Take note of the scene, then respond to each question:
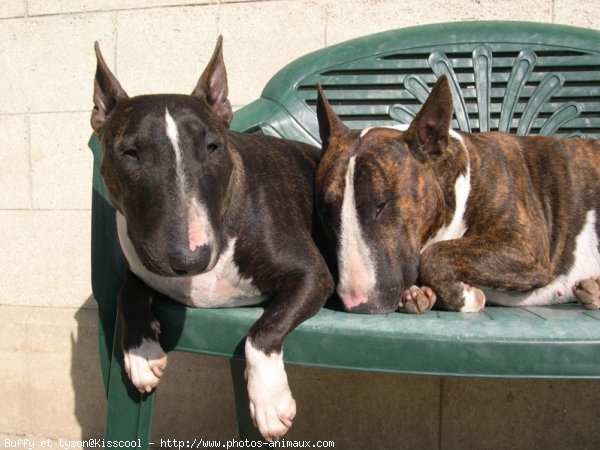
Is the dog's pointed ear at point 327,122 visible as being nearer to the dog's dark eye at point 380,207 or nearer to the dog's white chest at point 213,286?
the dog's dark eye at point 380,207

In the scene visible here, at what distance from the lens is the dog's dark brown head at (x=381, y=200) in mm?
1918

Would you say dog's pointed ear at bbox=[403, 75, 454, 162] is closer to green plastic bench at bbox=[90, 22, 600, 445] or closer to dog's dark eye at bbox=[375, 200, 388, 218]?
dog's dark eye at bbox=[375, 200, 388, 218]

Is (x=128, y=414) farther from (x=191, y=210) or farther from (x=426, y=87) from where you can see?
(x=426, y=87)

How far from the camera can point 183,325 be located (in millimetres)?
1896

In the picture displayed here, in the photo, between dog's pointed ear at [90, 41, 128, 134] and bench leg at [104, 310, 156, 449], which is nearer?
bench leg at [104, 310, 156, 449]

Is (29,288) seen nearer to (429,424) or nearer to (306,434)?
(306,434)

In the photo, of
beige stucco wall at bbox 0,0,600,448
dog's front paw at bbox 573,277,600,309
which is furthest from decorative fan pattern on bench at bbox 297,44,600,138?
dog's front paw at bbox 573,277,600,309

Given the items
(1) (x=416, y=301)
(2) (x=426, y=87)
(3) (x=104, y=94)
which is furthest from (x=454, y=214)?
(3) (x=104, y=94)

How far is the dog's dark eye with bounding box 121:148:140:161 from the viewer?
1.83m

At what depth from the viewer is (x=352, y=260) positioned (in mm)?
1937

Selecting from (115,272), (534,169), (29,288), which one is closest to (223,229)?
(115,272)

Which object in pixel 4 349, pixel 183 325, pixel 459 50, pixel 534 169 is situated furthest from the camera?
pixel 4 349

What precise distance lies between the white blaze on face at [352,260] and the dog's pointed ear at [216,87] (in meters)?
0.46

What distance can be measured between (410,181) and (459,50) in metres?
0.83
